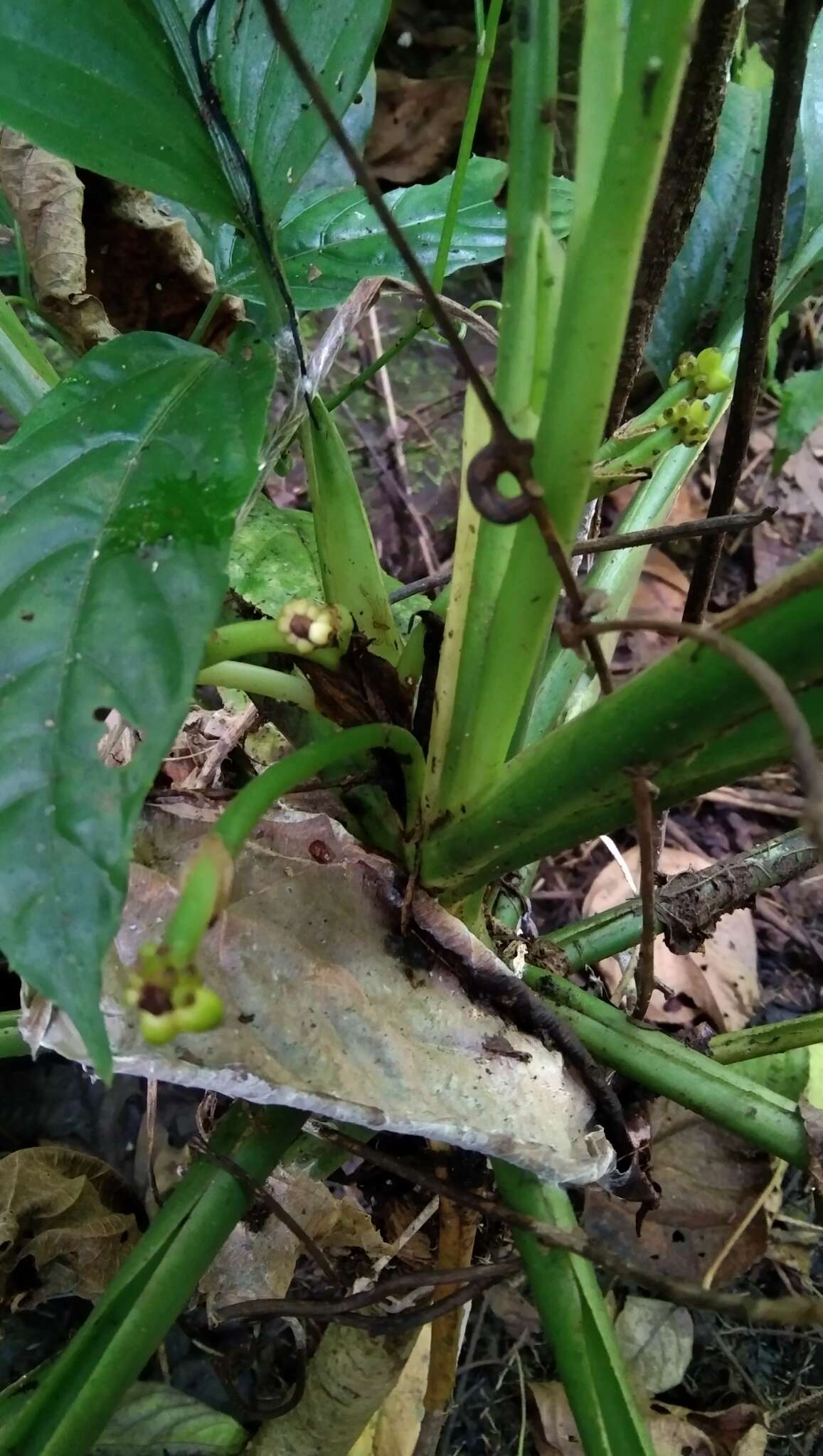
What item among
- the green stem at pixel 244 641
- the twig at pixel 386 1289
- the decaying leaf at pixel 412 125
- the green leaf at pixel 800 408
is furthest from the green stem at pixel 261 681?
the decaying leaf at pixel 412 125

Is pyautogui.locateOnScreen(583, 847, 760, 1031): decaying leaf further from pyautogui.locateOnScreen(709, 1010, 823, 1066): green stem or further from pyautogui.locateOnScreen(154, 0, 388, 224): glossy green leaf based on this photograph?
pyautogui.locateOnScreen(154, 0, 388, 224): glossy green leaf

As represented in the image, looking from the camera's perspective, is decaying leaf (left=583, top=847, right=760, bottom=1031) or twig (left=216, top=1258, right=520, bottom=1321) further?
decaying leaf (left=583, top=847, right=760, bottom=1031)

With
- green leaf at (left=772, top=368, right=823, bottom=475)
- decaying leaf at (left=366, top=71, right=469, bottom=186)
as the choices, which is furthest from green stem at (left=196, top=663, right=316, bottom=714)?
decaying leaf at (left=366, top=71, right=469, bottom=186)

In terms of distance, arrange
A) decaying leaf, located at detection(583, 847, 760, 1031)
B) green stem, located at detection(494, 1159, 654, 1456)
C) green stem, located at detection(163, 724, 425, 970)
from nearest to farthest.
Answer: green stem, located at detection(163, 724, 425, 970), green stem, located at detection(494, 1159, 654, 1456), decaying leaf, located at detection(583, 847, 760, 1031)

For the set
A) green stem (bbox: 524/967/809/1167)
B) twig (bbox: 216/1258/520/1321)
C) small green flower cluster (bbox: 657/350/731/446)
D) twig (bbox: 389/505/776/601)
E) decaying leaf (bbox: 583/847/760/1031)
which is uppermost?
small green flower cluster (bbox: 657/350/731/446)

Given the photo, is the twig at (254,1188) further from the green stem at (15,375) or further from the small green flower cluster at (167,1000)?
the green stem at (15,375)

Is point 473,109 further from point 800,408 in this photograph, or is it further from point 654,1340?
point 654,1340

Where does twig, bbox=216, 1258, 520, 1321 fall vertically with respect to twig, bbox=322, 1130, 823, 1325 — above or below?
below
